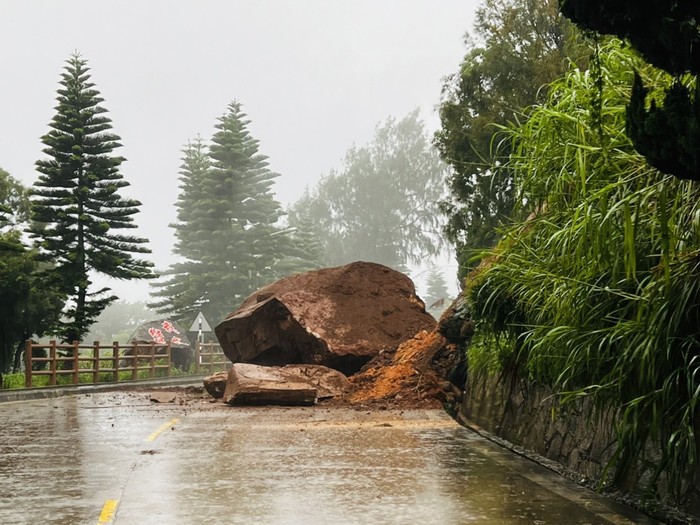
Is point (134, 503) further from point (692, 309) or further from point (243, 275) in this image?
point (243, 275)

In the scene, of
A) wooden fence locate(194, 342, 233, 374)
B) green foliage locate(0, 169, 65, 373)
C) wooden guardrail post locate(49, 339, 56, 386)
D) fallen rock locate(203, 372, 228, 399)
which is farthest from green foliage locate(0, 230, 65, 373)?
fallen rock locate(203, 372, 228, 399)

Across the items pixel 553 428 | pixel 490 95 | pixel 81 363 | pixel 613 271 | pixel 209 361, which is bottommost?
pixel 553 428

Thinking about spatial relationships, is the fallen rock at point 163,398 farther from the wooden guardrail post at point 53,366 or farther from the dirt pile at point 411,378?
the wooden guardrail post at point 53,366

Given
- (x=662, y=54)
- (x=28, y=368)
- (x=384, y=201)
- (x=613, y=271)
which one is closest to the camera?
(x=662, y=54)

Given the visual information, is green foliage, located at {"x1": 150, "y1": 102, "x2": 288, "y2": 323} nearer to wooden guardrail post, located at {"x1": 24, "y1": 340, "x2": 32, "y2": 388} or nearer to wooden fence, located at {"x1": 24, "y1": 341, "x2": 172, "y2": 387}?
wooden fence, located at {"x1": 24, "y1": 341, "x2": 172, "y2": 387}

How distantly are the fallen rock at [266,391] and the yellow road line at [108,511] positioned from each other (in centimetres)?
1135

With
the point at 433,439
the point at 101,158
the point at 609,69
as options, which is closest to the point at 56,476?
the point at 433,439

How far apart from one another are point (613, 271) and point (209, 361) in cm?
4203

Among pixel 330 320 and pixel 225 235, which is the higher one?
Result: pixel 225 235

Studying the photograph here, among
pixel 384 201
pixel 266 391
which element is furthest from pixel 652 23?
pixel 384 201

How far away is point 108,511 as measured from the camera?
23.1 feet

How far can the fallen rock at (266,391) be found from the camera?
18.9 m

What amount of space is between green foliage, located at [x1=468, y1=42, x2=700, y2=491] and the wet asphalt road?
32.9 inches

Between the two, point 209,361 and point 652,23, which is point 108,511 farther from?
point 209,361
